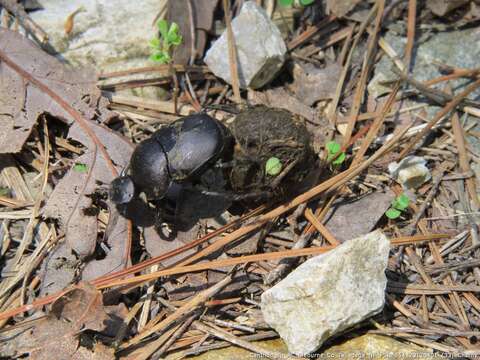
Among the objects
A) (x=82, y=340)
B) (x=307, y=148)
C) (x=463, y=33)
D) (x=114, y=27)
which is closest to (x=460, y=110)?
(x=463, y=33)

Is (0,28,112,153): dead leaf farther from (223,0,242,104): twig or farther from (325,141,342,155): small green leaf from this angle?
(325,141,342,155): small green leaf

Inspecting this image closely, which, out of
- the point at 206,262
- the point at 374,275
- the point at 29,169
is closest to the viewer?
the point at 374,275

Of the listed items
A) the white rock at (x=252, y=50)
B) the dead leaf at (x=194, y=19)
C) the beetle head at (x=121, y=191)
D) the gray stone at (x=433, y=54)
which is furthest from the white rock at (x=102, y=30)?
the gray stone at (x=433, y=54)

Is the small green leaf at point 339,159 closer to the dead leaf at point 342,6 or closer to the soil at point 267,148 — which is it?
the soil at point 267,148

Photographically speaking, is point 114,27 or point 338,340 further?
point 114,27

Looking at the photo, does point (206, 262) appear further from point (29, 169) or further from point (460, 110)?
point (460, 110)

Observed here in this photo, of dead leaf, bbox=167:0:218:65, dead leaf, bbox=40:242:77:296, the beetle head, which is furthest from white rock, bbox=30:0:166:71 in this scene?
dead leaf, bbox=40:242:77:296
